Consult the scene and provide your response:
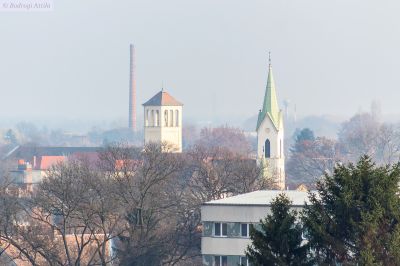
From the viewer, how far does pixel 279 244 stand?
3175 cm

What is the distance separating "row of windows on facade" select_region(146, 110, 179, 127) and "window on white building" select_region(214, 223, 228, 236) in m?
76.6

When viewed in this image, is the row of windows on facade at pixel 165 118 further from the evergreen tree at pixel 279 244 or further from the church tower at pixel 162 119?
the evergreen tree at pixel 279 244

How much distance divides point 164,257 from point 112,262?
10.6ft

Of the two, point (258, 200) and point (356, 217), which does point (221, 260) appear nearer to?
point (258, 200)

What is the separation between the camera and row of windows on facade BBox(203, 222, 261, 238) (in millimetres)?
49312

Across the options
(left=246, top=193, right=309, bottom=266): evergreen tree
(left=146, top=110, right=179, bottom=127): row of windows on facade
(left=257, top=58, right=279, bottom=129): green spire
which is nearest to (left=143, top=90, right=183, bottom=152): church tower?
(left=146, top=110, right=179, bottom=127): row of windows on facade

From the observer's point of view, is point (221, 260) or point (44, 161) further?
point (44, 161)

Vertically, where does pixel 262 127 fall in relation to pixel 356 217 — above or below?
above

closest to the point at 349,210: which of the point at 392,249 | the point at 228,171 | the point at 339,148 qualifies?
the point at 392,249

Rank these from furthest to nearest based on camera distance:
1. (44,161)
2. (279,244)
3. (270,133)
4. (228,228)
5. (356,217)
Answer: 1. (44,161)
2. (270,133)
3. (228,228)
4. (279,244)
5. (356,217)

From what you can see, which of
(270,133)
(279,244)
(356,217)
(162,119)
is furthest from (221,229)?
(162,119)

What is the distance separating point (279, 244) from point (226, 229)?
1799 cm

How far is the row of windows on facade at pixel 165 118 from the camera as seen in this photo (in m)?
127

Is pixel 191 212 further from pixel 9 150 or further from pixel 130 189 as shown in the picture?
pixel 9 150
